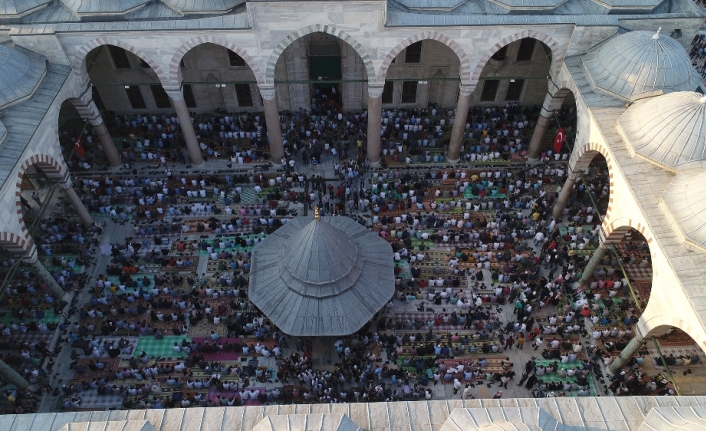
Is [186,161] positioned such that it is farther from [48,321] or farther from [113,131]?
[48,321]

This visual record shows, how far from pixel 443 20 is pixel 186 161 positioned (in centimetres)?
1502

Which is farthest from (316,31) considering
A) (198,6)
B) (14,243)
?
(14,243)

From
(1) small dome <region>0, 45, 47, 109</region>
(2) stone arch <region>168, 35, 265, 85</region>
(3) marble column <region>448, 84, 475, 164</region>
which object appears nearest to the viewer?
(1) small dome <region>0, 45, 47, 109</region>

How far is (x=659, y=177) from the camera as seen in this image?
68.7 ft

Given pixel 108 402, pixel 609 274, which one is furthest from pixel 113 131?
pixel 609 274

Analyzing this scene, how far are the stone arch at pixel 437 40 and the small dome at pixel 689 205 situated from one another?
34.8 feet

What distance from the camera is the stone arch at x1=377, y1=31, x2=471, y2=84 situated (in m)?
25.3

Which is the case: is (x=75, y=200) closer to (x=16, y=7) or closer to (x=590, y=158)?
(x=16, y=7)

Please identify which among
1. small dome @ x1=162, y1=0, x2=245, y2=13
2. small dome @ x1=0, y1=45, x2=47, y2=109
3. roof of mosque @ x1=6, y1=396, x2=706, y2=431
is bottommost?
roof of mosque @ x1=6, y1=396, x2=706, y2=431

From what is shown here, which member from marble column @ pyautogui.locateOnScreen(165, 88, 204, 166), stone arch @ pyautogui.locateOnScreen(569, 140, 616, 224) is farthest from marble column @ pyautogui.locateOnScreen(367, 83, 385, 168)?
stone arch @ pyautogui.locateOnScreen(569, 140, 616, 224)

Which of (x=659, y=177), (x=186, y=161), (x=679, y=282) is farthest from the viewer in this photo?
(x=186, y=161)

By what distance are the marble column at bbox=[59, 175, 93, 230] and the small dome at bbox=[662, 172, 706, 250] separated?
947 inches

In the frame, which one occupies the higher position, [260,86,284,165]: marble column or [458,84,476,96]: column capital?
[458,84,476,96]: column capital

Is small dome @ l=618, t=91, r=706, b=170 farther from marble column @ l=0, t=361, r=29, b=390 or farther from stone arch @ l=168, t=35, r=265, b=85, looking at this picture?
marble column @ l=0, t=361, r=29, b=390
